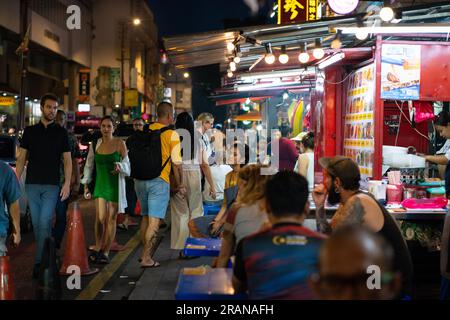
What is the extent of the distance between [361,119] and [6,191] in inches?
243

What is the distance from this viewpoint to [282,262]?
135 inches

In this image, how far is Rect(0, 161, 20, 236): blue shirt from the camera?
18.4ft

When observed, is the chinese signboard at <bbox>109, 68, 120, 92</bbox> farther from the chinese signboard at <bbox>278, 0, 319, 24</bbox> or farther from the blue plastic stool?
the blue plastic stool

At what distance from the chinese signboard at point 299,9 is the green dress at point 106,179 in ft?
16.4

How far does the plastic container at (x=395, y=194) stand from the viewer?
8188mm

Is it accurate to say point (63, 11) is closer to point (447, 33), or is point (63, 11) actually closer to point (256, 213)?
point (447, 33)

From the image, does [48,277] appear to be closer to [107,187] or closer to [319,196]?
[319,196]

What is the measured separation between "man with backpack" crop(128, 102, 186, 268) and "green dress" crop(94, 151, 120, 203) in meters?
0.75

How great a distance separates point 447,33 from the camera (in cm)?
866

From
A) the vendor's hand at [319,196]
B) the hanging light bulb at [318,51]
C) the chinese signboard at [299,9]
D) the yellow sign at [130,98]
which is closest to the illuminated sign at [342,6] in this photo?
the hanging light bulb at [318,51]

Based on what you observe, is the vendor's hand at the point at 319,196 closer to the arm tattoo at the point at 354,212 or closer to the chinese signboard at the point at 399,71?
the arm tattoo at the point at 354,212

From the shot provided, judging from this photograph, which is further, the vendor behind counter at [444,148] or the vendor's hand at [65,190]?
the vendor's hand at [65,190]

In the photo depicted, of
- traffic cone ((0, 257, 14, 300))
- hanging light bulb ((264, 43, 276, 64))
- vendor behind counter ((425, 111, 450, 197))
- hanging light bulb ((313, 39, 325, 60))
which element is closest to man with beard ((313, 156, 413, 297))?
vendor behind counter ((425, 111, 450, 197))

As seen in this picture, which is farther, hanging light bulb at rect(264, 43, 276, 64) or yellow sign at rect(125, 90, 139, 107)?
yellow sign at rect(125, 90, 139, 107)
